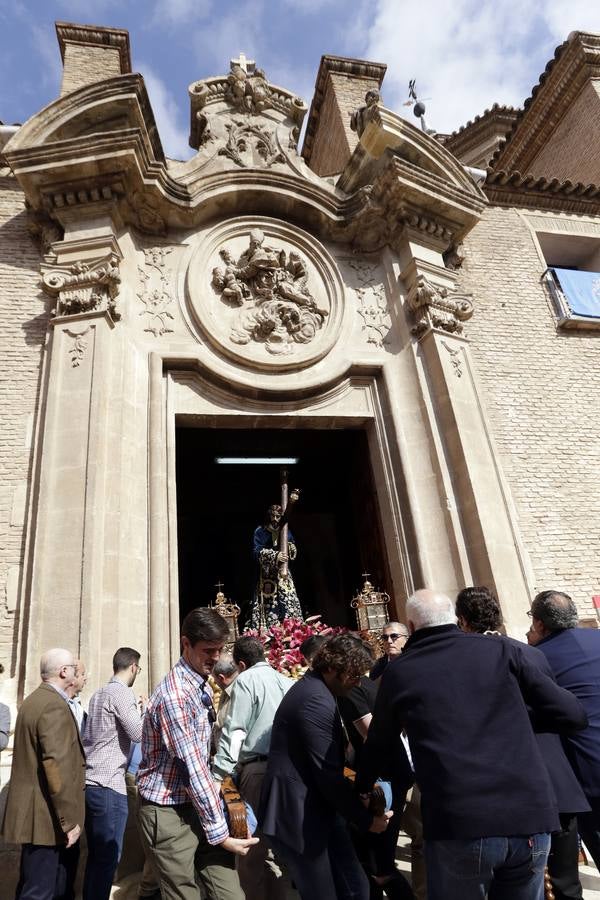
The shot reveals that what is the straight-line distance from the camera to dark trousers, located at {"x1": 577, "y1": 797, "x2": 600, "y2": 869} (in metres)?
2.66

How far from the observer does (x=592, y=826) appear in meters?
2.69

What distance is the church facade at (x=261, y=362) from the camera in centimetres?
627

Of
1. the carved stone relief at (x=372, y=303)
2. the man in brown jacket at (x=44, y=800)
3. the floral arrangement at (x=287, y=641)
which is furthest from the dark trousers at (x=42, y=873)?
the carved stone relief at (x=372, y=303)

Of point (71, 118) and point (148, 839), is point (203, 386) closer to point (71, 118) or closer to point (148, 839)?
point (71, 118)

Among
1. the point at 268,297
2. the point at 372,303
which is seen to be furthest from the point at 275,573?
the point at 372,303

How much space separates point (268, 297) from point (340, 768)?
688 centimetres

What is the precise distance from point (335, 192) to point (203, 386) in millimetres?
3903

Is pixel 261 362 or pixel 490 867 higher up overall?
pixel 261 362

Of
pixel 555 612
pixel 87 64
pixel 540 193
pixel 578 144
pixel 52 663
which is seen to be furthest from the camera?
pixel 578 144

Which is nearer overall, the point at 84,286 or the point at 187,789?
the point at 187,789

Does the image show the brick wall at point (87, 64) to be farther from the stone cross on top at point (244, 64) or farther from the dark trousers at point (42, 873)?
the dark trousers at point (42, 873)

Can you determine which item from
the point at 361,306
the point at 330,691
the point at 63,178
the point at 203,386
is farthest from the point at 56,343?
the point at 330,691

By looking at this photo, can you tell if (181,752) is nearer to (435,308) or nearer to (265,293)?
(265,293)

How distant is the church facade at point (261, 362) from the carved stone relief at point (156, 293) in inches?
1.2
